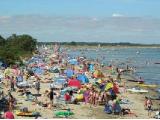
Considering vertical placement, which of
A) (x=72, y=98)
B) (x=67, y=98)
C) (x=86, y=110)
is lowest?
(x=86, y=110)

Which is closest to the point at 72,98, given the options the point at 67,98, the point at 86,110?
the point at 67,98

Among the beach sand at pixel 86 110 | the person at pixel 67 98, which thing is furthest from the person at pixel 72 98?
the beach sand at pixel 86 110

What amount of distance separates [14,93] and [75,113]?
8449 millimetres

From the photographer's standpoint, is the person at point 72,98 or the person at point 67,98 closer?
the person at point 67,98

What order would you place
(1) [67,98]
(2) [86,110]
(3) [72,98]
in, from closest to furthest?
1. (2) [86,110]
2. (1) [67,98]
3. (3) [72,98]

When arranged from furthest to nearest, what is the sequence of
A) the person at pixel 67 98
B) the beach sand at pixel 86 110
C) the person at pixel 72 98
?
the person at pixel 72 98, the person at pixel 67 98, the beach sand at pixel 86 110

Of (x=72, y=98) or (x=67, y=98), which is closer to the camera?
(x=67, y=98)

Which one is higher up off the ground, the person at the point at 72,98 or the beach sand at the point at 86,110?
the person at the point at 72,98

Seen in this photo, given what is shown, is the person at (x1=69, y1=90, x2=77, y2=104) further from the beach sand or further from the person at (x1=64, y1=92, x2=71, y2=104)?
the beach sand

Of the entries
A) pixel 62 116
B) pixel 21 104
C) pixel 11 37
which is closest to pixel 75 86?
pixel 21 104

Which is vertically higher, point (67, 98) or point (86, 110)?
point (67, 98)

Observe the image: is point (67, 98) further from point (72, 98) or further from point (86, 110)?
point (86, 110)

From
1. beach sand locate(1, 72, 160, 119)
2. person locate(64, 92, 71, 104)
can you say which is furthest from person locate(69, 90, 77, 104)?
beach sand locate(1, 72, 160, 119)

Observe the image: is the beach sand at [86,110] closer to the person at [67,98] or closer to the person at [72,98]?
the person at [72,98]
